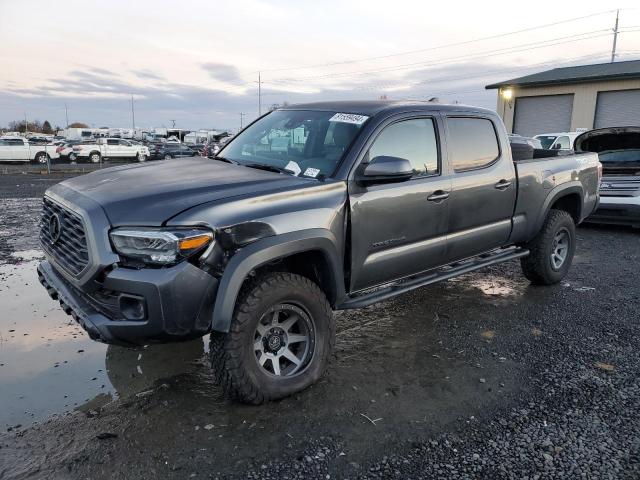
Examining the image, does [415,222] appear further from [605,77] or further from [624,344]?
[605,77]

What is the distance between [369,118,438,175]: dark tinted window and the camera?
3.87 metres

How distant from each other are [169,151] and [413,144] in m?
32.7

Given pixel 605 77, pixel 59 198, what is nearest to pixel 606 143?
pixel 59 198

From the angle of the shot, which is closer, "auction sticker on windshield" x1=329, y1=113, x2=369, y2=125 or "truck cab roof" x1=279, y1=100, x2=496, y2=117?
"auction sticker on windshield" x1=329, y1=113, x2=369, y2=125

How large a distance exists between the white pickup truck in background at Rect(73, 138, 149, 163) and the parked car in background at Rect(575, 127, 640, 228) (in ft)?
96.7

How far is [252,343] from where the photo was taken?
3107 mm

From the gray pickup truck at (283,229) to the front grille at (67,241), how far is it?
0.05 feet

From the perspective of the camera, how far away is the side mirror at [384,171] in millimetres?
3492

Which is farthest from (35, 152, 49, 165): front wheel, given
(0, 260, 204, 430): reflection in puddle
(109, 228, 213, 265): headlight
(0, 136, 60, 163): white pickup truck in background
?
(109, 228, 213, 265): headlight

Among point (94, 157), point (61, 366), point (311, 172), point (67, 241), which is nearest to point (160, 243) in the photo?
point (67, 241)

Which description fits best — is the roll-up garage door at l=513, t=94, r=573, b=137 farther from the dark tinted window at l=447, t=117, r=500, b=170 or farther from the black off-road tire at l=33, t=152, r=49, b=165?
the black off-road tire at l=33, t=152, r=49, b=165

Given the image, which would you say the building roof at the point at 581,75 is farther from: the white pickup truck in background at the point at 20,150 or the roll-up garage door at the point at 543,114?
the white pickup truck in background at the point at 20,150

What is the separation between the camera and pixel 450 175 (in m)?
4.28

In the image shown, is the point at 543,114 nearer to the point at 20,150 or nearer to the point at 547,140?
the point at 547,140
